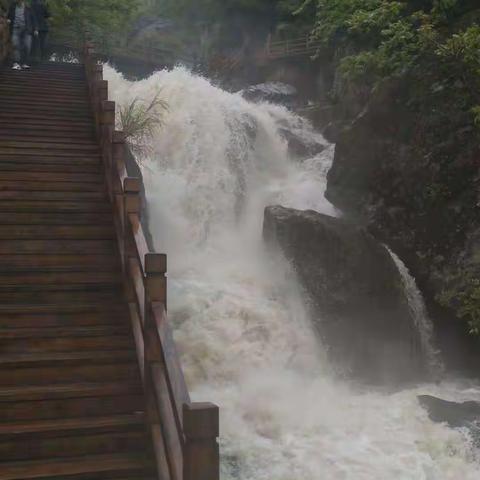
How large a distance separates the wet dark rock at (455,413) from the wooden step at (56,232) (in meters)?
4.70

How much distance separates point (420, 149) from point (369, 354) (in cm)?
426

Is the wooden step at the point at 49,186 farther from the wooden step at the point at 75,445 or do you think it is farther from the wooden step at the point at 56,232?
the wooden step at the point at 75,445

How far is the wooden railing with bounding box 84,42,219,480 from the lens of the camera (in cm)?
312

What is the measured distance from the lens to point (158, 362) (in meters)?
4.48

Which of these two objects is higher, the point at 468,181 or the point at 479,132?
the point at 479,132

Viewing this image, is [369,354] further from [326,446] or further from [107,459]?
[107,459]

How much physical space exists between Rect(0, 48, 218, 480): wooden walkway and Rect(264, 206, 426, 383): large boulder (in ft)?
13.0

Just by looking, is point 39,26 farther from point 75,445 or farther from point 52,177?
point 75,445

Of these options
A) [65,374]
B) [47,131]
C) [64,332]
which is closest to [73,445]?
[65,374]

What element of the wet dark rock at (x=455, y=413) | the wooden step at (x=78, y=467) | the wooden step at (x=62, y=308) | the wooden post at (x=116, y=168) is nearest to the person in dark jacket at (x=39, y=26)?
the wooden post at (x=116, y=168)

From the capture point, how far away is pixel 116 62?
2808cm

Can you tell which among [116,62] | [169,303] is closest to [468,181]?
[169,303]

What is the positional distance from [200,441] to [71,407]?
6.18 feet

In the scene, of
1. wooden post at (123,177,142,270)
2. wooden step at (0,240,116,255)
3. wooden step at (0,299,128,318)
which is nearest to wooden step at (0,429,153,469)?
wooden step at (0,299,128,318)
